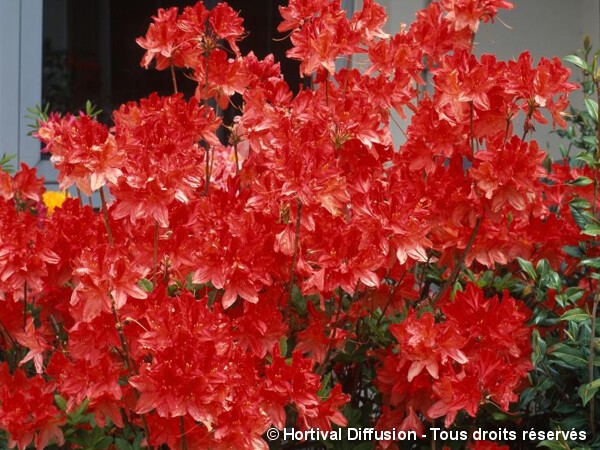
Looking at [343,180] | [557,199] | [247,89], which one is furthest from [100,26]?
[343,180]

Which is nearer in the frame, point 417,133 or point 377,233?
point 377,233

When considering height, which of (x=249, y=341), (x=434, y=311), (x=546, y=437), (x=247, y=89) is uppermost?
(x=247, y=89)

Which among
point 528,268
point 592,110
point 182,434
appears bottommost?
point 182,434

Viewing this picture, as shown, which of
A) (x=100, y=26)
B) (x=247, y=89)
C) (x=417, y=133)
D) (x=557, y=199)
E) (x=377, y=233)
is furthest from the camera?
(x=100, y=26)

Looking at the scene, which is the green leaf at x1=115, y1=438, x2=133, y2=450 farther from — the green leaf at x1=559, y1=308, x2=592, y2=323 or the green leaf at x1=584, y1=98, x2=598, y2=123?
the green leaf at x1=584, y1=98, x2=598, y2=123

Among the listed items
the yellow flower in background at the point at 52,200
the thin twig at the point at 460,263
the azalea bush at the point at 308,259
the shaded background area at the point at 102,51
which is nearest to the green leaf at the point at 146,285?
the azalea bush at the point at 308,259

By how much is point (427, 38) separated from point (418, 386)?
77 cm

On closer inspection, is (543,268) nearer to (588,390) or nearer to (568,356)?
(568,356)

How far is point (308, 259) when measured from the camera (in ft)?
5.62

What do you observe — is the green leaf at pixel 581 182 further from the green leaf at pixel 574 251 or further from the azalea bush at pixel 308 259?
the green leaf at pixel 574 251

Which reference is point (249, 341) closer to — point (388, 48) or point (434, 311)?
point (434, 311)

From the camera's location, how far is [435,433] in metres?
1.94

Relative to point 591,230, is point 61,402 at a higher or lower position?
lower

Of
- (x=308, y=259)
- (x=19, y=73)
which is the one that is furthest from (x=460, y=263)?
(x=19, y=73)
